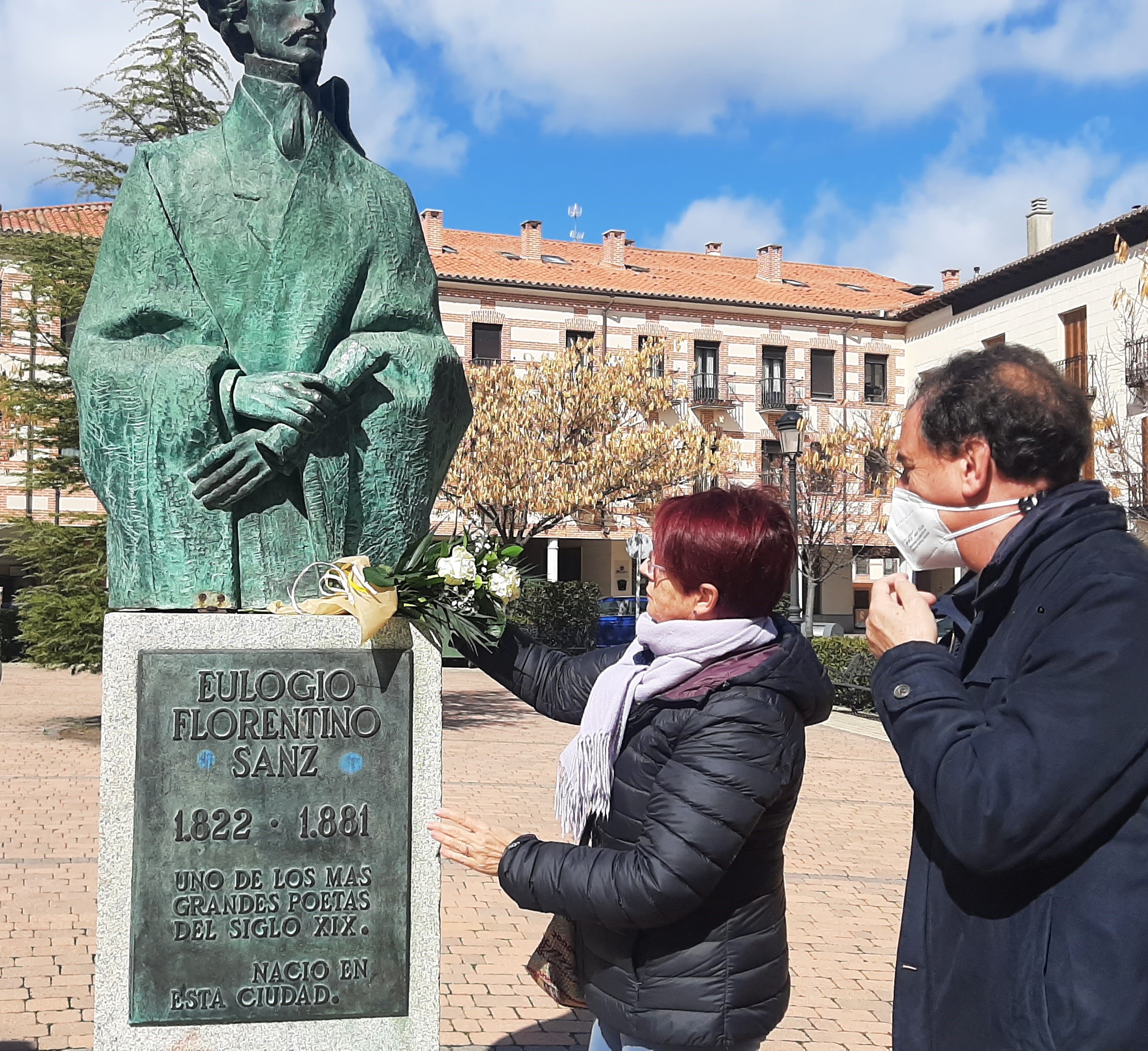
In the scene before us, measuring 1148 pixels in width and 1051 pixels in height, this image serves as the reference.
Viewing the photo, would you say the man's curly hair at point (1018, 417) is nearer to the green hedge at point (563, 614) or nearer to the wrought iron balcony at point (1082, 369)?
the green hedge at point (563, 614)

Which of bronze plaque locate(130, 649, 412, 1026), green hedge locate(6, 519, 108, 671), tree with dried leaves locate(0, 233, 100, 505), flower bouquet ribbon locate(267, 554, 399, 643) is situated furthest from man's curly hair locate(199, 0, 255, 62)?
green hedge locate(6, 519, 108, 671)

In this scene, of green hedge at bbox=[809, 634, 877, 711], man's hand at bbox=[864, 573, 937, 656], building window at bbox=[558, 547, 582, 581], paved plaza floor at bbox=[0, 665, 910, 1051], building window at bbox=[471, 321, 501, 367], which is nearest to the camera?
man's hand at bbox=[864, 573, 937, 656]

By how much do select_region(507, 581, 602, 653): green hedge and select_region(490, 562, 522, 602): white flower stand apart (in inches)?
832

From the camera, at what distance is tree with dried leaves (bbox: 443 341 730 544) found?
76.7 feet

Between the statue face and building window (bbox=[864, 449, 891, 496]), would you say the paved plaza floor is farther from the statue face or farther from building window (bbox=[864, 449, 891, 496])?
building window (bbox=[864, 449, 891, 496])

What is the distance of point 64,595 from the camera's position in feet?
47.1

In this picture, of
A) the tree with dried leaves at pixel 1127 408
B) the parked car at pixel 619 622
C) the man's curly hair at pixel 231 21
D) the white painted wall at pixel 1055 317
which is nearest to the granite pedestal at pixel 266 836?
the man's curly hair at pixel 231 21

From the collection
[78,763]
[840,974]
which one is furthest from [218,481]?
[78,763]

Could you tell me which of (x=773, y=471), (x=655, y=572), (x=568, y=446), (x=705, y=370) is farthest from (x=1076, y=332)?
(x=655, y=572)

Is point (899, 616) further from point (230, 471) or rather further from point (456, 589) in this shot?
point (230, 471)

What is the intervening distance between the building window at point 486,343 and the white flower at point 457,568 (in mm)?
31529

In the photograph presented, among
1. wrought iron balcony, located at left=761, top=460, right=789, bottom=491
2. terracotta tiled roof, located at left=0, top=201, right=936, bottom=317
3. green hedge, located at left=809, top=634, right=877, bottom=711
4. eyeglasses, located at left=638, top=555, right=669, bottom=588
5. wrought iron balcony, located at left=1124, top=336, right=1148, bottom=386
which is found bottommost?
green hedge, located at left=809, top=634, right=877, bottom=711

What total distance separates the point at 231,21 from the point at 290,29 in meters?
0.18

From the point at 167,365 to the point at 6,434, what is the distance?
15158mm
